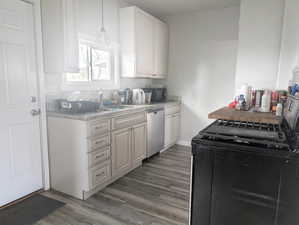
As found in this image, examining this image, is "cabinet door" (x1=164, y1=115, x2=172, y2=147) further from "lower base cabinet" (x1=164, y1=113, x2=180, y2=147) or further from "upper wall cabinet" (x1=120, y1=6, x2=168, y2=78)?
"upper wall cabinet" (x1=120, y1=6, x2=168, y2=78)

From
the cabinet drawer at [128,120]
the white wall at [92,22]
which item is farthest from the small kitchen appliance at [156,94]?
the cabinet drawer at [128,120]

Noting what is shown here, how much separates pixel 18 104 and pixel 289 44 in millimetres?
3241

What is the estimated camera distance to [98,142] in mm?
2373

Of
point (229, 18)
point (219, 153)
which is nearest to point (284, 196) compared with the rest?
point (219, 153)

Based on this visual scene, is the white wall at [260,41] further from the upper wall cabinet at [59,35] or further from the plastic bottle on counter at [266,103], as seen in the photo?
the upper wall cabinet at [59,35]

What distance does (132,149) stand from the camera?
3.00 m

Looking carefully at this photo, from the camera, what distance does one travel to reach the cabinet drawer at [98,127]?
2.25 meters

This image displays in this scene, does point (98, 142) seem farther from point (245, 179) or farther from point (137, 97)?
point (245, 179)

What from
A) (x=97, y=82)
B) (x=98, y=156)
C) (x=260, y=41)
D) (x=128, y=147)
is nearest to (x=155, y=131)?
(x=128, y=147)

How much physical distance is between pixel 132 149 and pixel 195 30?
2585 millimetres

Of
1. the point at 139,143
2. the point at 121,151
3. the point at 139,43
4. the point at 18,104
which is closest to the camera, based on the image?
the point at 18,104

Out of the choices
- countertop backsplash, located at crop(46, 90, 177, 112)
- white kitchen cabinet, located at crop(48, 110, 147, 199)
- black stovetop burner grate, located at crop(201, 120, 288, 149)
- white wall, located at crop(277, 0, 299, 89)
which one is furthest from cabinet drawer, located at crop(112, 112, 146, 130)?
white wall, located at crop(277, 0, 299, 89)

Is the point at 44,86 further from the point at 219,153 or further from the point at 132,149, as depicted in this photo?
the point at 219,153

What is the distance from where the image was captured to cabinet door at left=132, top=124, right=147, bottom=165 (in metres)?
3.04
